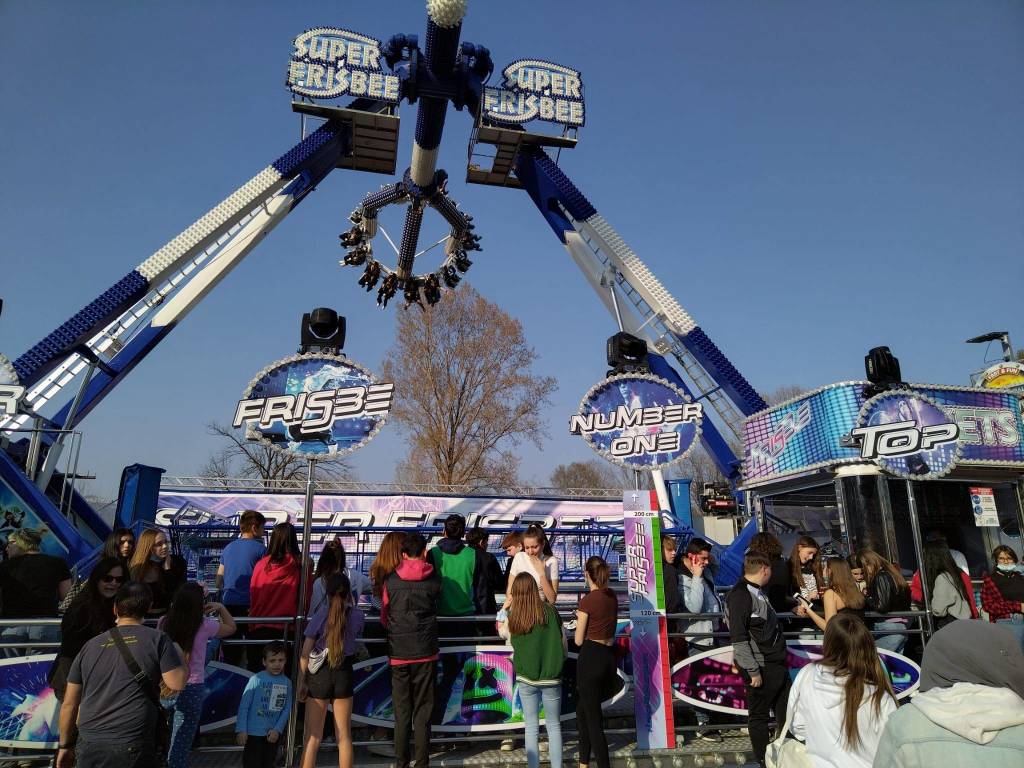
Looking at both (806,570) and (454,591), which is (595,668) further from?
(806,570)

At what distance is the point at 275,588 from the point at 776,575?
454 centimetres

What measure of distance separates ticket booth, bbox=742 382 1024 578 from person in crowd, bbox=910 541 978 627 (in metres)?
3.69

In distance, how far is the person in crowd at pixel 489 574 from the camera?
6.08 m

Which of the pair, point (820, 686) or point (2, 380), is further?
point (2, 380)

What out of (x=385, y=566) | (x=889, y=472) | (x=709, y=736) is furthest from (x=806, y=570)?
(x=889, y=472)

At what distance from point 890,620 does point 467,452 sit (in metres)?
23.4

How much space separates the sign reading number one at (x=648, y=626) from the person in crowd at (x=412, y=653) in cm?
186

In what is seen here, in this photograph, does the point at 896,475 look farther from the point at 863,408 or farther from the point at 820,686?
the point at 820,686

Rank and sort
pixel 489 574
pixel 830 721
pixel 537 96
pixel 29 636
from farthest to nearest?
pixel 537 96
pixel 489 574
pixel 29 636
pixel 830 721

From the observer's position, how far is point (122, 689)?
10.8 feet

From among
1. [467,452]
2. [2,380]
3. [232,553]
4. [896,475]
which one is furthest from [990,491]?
[467,452]

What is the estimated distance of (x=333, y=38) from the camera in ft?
57.0

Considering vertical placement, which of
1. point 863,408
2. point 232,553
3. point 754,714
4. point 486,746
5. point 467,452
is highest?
point 467,452

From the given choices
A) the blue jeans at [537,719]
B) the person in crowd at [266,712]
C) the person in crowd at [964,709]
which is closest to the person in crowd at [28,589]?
the person in crowd at [266,712]
